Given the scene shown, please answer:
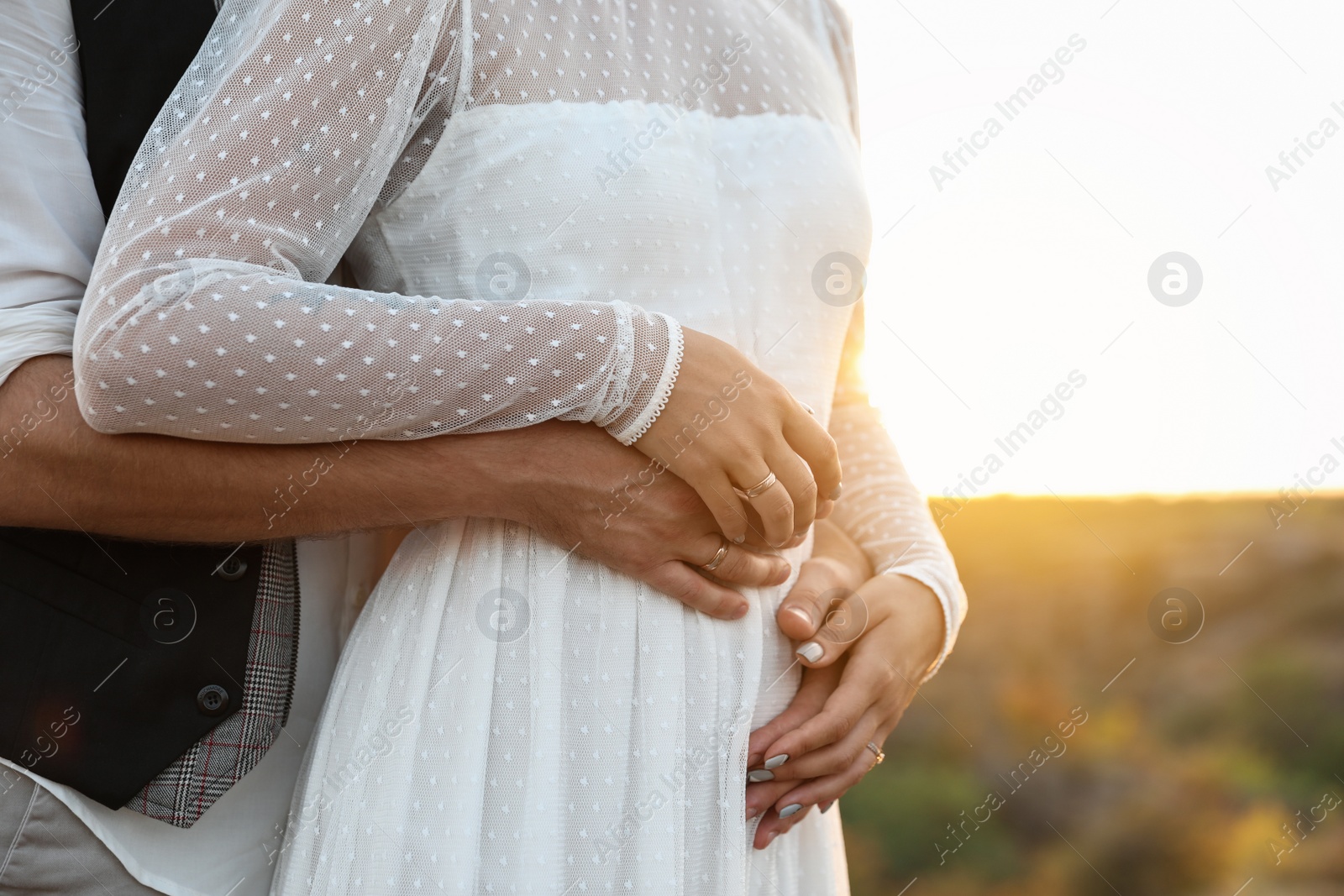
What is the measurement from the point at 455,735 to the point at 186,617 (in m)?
0.28

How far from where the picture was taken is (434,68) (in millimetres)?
866

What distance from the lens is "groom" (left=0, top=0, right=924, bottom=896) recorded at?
2.57 ft

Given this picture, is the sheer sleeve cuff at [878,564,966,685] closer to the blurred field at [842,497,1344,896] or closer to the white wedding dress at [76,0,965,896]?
the white wedding dress at [76,0,965,896]

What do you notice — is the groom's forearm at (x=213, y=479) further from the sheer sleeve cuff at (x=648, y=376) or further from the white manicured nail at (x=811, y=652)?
the white manicured nail at (x=811, y=652)

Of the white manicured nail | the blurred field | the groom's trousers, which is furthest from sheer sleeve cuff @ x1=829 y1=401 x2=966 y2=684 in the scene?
the blurred field

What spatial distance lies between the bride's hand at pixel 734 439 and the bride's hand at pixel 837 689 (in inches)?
4.9

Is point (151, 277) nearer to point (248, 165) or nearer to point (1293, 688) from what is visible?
point (248, 165)

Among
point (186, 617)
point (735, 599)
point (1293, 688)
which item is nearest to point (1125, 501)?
point (1293, 688)

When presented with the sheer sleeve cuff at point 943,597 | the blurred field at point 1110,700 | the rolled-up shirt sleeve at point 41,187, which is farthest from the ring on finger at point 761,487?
the blurred field at point 1110,700

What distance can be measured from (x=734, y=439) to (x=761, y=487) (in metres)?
0.05

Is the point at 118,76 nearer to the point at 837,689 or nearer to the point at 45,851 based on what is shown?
the point at 45,851

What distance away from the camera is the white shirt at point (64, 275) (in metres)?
0.79

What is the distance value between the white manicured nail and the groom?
0.31ft

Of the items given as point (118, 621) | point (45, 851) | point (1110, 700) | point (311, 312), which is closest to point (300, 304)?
point (311, 312)
